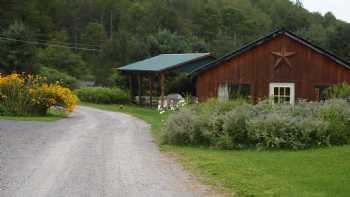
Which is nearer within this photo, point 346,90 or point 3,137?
point 3,137

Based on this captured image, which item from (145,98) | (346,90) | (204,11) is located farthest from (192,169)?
(204,11)

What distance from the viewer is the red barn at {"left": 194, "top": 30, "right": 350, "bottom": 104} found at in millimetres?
28688

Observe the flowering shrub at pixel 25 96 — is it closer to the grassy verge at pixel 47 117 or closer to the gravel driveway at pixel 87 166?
the grassy verge at pixel 47 117

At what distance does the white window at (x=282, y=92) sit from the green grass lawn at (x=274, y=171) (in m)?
15.7

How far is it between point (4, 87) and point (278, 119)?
17311mm

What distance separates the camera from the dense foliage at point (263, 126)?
14148 millimetres

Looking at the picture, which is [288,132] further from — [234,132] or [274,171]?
[274,171]

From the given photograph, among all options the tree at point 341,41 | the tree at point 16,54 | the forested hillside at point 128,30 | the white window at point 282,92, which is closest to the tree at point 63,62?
the forested hillside at point 128,30

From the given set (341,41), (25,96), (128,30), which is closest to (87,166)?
(25,96)

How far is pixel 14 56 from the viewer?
5112 centimetres

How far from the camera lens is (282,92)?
29844 mm

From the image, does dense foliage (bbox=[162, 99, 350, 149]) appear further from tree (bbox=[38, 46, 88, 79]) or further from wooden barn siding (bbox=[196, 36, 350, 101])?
tree (bbox=[38, 46, 88, 79])

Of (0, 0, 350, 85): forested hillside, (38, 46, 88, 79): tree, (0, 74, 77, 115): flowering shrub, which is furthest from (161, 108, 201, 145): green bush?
(38, 46, 88, 79): tree

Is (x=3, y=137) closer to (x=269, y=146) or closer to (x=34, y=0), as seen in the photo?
(x=269, y=146)
